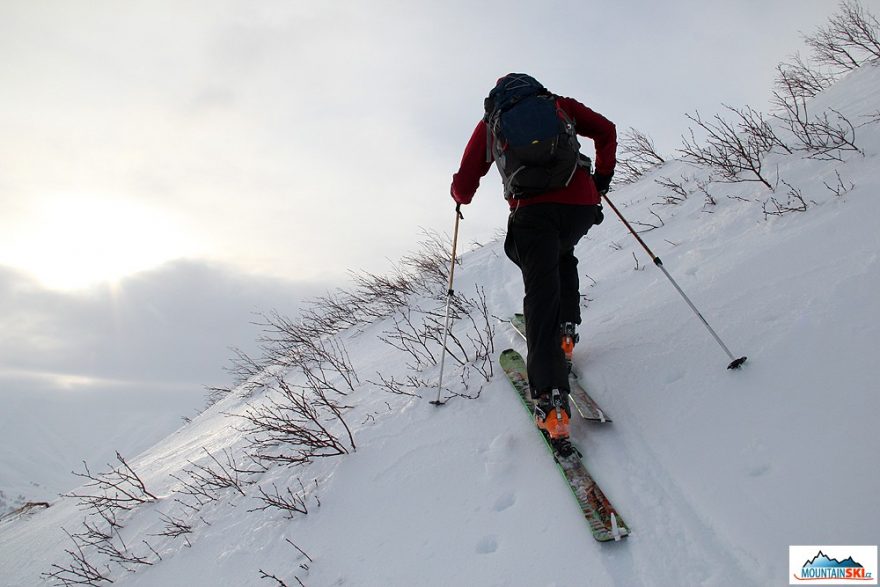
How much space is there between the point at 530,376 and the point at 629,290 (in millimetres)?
1886

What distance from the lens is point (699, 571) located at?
183 cm

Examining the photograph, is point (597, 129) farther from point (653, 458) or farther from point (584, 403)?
point (653, 458)

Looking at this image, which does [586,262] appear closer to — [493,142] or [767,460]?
[493,142]

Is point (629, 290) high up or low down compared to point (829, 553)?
up

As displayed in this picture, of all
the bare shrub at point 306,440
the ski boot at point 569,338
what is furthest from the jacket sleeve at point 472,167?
the bare shrub at point 306,440

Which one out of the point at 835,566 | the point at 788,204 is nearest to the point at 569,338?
the point at 835,566

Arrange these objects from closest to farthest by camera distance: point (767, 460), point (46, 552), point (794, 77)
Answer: point (767, 460) < point (46, 552) < point (794, 77)

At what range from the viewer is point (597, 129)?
307 centimetres

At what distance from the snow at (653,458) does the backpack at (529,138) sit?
4.28 ft

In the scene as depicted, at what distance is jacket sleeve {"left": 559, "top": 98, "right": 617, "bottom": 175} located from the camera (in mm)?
2979

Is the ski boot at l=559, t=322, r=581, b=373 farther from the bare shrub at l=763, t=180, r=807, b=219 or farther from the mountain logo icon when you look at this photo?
the bare shrub at l=763, t=180, r=807, b=219

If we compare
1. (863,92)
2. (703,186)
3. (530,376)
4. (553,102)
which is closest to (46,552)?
(530,376)

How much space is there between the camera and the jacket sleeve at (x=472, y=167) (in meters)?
2.91

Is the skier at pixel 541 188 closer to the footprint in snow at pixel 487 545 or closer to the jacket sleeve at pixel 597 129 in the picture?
the jacket sleeve at pixel 597 129
